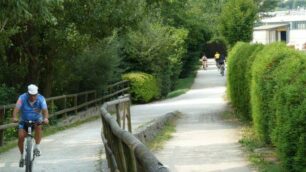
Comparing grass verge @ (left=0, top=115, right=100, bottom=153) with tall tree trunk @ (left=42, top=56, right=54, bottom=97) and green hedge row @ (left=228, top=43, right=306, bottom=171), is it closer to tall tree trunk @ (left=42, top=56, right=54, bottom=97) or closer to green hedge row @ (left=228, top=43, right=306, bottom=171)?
tall tree trunk @ (left=42, top=56, right=54, bottom=97)

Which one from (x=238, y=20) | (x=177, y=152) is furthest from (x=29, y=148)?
(x=238, y=20)

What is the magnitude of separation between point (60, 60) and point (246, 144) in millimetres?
11348

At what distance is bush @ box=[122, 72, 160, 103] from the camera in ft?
112

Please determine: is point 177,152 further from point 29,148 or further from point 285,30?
point 285,30

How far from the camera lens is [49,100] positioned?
1988 centimetres

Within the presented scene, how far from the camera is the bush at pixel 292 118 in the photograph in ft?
23.3

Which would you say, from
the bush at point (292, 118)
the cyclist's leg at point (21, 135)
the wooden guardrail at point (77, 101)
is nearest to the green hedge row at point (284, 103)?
the bush at point (292, 118)

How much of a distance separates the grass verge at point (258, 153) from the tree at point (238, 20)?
16338mm

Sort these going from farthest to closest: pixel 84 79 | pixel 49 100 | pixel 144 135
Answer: pixel 84 79
pixel 49 100
pixel 144 135

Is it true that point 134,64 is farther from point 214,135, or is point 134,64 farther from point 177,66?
point 214,135

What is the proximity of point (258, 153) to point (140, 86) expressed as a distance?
22.9 m

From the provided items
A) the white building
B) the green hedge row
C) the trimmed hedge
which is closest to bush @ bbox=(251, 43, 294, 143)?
the green hedge row

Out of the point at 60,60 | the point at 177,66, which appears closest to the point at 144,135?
the point at 60,60

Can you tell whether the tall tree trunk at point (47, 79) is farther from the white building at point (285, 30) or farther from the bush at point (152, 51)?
the white building at point (285, 30)
